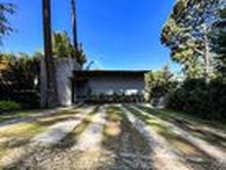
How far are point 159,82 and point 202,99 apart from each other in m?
13.1

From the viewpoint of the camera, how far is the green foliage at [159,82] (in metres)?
27.9

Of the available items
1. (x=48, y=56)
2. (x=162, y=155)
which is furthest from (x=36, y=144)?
(x=48, y=56)

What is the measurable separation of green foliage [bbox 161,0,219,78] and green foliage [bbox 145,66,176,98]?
2.32 meters

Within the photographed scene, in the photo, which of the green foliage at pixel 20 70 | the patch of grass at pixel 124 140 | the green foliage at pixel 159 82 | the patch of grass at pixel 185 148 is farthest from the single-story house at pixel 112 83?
the patch of grass at pixel 185 148

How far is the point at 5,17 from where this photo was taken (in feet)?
71.7

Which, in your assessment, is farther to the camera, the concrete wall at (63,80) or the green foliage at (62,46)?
the green foliage at (62,46)

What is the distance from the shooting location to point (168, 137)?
8875 millimetres

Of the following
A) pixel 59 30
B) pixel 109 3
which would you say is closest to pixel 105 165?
pixel 59 30

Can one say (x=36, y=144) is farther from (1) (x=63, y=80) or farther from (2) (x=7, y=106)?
(1) (x=63, y=80)

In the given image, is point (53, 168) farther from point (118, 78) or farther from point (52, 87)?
point (118, 78)

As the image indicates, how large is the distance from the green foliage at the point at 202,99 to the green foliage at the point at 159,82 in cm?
615

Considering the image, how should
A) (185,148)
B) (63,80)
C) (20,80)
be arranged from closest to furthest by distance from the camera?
1. (185,148)
2. (20,80)
3. (63,80)

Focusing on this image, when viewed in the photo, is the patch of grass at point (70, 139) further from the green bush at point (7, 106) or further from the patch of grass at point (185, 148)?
the green bush at point (7, 106)

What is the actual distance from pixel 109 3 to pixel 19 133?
110 ft
